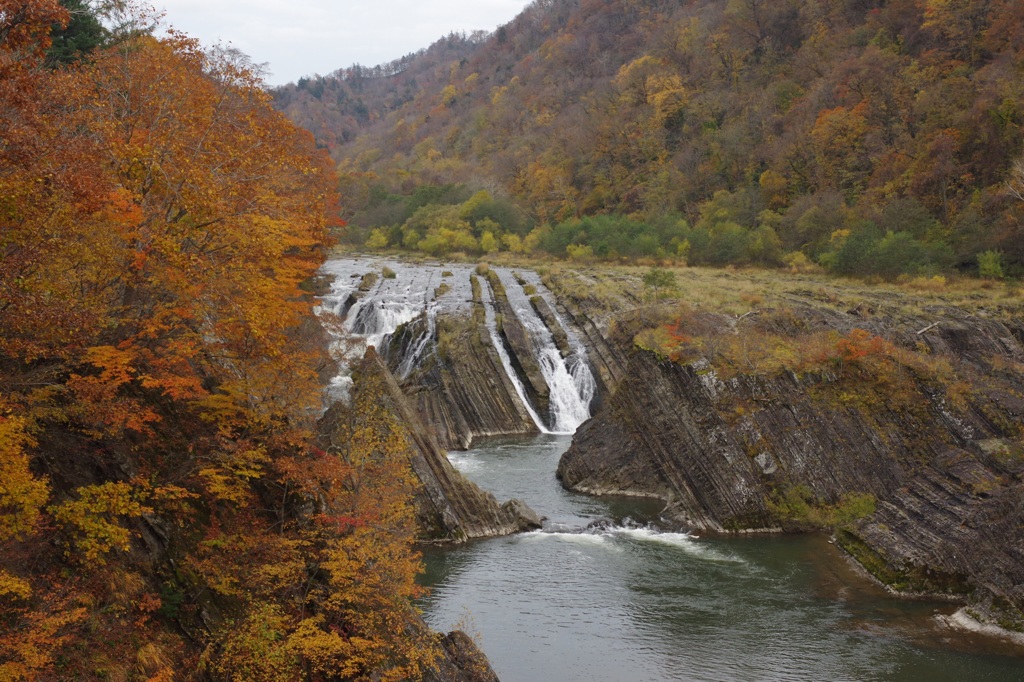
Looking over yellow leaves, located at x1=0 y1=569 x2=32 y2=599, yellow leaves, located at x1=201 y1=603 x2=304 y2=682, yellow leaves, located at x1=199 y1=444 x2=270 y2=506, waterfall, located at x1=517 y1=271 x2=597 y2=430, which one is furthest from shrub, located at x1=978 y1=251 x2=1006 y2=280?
yellow leaves, located at x1=0 y1=569 x2=32 y2=599

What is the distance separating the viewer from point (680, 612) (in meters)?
26.0

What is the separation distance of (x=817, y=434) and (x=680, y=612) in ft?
45.1

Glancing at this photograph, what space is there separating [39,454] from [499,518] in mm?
19409

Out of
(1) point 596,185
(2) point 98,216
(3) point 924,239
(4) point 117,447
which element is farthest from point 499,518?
(1) point 596,185

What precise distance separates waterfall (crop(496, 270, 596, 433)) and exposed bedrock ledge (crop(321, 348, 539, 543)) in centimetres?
1700

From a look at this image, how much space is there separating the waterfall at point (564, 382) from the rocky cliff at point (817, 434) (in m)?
9.14

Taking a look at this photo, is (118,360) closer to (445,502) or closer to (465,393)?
(445,502)

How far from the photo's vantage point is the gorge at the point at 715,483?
81.5 feet

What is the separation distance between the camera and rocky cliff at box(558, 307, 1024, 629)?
30797 mm

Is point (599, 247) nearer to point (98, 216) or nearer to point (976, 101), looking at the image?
point (976, 101)

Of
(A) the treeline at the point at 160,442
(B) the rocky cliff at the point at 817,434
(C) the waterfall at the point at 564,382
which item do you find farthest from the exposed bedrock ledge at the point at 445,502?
(C) the waterfall at the point at 564,382

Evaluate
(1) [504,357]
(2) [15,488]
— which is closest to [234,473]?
(2) [15,488]

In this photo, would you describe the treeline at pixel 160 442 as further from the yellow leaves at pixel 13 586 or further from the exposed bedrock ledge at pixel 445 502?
the exposed bedrock ledge at pixel 445 502

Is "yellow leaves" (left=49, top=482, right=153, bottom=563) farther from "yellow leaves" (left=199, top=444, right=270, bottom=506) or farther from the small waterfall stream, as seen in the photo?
the small waterfall stream
